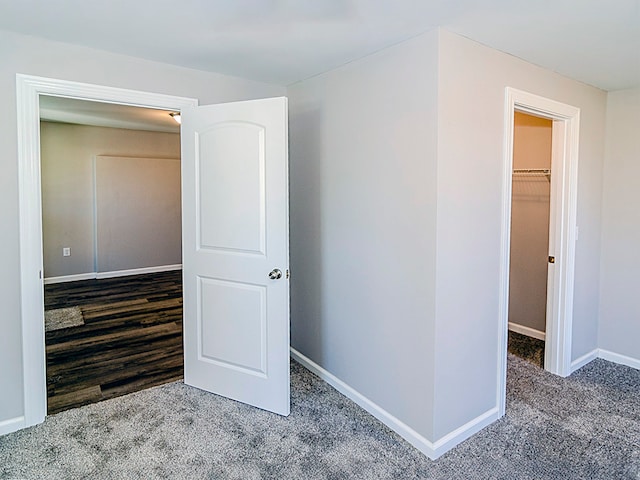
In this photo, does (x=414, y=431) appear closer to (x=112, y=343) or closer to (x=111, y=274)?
(x=112, y=343)

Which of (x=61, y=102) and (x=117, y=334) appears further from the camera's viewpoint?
(x=61, y=102)

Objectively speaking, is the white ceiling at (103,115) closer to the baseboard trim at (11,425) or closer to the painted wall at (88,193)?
the painted wall at (88,193)

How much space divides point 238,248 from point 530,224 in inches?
113

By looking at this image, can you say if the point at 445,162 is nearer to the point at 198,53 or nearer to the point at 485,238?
the point at 485,238

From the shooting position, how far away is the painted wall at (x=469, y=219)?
2.13 metres

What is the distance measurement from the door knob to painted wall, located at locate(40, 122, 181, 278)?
195 inches

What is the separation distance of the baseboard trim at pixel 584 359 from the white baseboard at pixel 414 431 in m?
1.17

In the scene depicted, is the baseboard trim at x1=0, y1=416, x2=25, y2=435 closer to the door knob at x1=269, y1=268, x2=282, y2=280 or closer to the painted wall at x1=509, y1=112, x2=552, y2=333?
the door knob at x1=269, y1=268, x2=282, y2=280

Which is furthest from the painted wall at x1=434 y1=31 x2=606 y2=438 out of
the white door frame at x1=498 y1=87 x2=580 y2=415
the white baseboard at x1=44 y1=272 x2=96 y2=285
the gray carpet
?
the white baseboard at x1=44 y1=272 x2=96 y2=285

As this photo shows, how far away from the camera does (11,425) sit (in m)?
2.36

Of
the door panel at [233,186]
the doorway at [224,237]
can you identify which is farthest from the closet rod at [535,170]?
the door panel at [233,186]

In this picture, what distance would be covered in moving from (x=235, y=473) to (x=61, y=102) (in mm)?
4291

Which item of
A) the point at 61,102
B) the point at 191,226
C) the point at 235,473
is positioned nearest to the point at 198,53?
the point at 191,226

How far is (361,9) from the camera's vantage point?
1.87 metres
